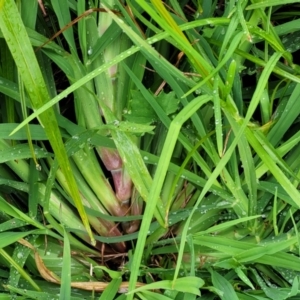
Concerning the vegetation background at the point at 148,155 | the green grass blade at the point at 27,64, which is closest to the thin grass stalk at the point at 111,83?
the vegetation background at the point at 148,155

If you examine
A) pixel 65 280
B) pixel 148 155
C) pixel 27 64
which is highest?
pixel 27 64

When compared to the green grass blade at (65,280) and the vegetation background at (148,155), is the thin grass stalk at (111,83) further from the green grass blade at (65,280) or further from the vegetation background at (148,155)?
the green grass blade at (65,280)

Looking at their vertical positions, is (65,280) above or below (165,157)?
below

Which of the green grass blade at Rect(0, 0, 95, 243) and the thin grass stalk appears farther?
the thin grass stalk

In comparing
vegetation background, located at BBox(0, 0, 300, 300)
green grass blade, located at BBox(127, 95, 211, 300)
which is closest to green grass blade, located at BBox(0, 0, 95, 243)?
vegetation background, located at BBox(0, 0, 300, 300)

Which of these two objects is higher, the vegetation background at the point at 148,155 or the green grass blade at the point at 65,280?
the vegetation background at the point at 148,155

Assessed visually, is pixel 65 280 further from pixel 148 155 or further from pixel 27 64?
pixel 27 64

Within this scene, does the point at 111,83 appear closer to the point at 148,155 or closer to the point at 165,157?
the point at 148,155

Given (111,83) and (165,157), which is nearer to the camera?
(165,157)

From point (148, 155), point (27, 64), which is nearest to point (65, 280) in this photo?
point (148, 155)

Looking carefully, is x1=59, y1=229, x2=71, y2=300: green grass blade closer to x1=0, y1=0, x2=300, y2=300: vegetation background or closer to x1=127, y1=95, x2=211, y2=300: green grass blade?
x1=0, y1=0, x2=300, y2=300: vegetation background
